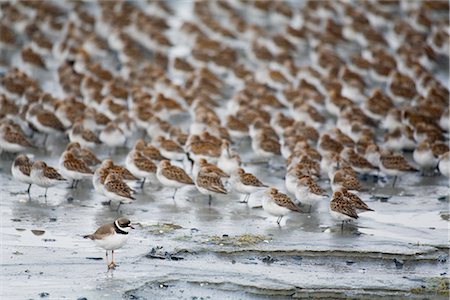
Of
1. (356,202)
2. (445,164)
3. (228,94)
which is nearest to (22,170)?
(356,202)

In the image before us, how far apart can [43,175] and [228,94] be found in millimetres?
10673

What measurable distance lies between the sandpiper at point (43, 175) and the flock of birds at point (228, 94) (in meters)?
0.03

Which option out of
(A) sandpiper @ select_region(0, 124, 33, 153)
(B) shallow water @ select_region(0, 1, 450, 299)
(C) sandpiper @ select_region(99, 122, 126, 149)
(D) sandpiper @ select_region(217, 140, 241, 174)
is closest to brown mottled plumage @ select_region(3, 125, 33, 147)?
(A) sandpiper @ select_region(0, 124, 33, 153)

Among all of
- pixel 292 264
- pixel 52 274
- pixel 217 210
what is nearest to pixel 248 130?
pixel 217 210

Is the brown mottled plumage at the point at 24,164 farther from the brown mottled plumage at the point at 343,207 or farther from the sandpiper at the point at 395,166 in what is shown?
the sandpiper at the point at 395,166

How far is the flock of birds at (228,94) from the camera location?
15930 mm

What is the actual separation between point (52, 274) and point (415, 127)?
10939mm

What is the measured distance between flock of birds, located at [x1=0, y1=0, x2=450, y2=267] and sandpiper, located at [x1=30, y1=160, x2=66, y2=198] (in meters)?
0.03

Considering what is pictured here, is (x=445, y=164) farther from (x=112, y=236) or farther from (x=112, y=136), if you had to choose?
(x=112, y=236)

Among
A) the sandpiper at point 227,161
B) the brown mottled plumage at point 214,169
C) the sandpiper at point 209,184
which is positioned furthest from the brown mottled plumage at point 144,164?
the sandpiper at point 227,161

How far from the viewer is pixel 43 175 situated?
15039 millimetres

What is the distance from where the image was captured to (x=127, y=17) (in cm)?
3184

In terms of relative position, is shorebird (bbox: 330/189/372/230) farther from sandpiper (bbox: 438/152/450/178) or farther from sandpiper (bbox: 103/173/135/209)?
sandpiper (bbox: 438/152/450/178)

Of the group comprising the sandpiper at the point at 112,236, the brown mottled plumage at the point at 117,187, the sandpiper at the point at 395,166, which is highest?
the sandpiper at the point at 395,166
